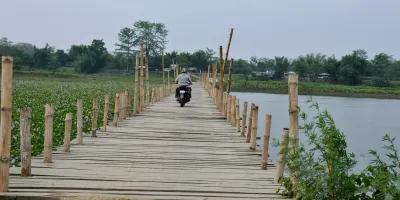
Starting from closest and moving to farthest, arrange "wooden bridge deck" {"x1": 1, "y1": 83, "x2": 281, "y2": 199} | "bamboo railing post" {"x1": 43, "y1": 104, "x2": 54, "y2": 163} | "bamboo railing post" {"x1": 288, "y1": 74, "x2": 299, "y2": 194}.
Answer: "wooden bridge deck" {"x1": 1, "y1": 83, "x2": 281, "y2": 199}
"bamboo railing post" {"x1": 288, "y1": 74, "x2": 299, "y2": 194}
"bamboo railing post" {"x1": 43, "y1": 104, "x2": 54, "y2": 163}

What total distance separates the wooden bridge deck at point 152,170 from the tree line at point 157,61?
54.5m

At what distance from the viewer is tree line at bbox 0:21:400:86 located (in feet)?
222

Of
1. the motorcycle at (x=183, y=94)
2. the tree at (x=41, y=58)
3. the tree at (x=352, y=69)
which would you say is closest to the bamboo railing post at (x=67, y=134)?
the motorcycle at (x=183, y=94)

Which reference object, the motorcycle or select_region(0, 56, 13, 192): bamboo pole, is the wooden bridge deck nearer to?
select_region(0, 56, 13, 192): bamboo pole

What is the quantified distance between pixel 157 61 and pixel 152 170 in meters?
71.1

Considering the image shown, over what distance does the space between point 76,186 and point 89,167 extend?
3.63 ft

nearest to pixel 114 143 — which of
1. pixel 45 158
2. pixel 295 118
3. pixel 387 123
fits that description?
pixel 45 158

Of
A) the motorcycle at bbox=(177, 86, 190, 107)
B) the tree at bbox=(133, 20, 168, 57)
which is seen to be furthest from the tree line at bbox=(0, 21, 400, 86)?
the motorcycle at bbox=(177, 86, 190, 107)

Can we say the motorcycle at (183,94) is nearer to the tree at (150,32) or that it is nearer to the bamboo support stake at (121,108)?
the bamboo support stake at (121,108)

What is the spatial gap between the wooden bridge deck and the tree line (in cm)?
5449

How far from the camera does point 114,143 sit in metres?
8.88

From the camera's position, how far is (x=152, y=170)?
6602 millimetres

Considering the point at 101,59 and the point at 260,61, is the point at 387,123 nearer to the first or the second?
the point at 101,59

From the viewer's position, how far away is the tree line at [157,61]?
6769 cm
